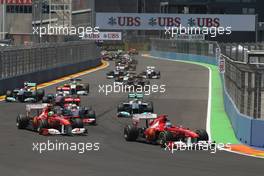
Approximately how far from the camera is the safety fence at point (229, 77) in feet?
57.0

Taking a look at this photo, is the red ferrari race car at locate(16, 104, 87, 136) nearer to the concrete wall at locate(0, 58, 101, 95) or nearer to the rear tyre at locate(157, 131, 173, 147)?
the rear tyre at locate(157, 131, 173, 147)

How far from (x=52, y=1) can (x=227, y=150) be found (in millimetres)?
117093

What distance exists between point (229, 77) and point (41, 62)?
2025 centimetres

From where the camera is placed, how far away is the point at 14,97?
95.9 ft

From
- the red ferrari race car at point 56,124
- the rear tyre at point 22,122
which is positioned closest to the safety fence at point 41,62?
the rear tyre at point 22,122

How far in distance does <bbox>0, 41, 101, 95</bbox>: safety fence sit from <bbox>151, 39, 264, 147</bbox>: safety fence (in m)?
10.5

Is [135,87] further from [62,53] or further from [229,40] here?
[229,40]

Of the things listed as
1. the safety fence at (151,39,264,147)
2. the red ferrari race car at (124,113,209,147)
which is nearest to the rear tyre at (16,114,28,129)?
the red ferrari race car at (124,113,209,147)

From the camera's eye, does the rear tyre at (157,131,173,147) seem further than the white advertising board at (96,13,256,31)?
No

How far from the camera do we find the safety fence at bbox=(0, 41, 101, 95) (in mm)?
34688

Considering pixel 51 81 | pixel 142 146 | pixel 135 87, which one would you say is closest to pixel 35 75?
pixel 51 81

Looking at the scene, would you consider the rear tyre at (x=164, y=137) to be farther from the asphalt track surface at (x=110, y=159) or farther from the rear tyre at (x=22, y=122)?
the rear tyre at (x=22, y=122)

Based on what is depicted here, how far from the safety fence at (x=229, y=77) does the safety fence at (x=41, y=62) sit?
34.5 ft

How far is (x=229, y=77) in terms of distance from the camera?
2552cm
